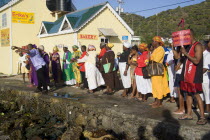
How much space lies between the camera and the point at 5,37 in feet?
55.5

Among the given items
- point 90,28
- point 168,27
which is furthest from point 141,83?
point 168,27

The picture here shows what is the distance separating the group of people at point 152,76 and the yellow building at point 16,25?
7.12m

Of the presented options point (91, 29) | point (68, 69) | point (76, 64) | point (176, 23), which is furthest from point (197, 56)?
point (176, 23)

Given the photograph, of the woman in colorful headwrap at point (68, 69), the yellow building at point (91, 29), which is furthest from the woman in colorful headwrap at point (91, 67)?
the yellow building at point (91, 29)

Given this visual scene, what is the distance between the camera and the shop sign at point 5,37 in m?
16.5

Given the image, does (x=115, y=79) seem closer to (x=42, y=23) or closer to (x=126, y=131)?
(x=126, y=131)

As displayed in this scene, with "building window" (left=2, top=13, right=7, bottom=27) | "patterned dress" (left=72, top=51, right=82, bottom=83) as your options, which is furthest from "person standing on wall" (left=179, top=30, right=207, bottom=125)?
"building window" (left=2, top=13, right=7, bottom=27)

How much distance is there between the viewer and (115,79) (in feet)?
25.7

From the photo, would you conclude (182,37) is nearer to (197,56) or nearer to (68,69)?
(197,56)

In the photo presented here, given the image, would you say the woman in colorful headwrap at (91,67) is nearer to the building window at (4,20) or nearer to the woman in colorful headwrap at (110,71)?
A: the woman in colorful headwrap at (110,71)

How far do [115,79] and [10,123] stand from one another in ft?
12.5

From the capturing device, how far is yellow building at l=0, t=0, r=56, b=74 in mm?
16172

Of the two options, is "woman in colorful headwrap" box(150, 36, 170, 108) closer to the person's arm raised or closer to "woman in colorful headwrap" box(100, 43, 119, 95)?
the person's arm raised

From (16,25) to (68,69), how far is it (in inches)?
356
